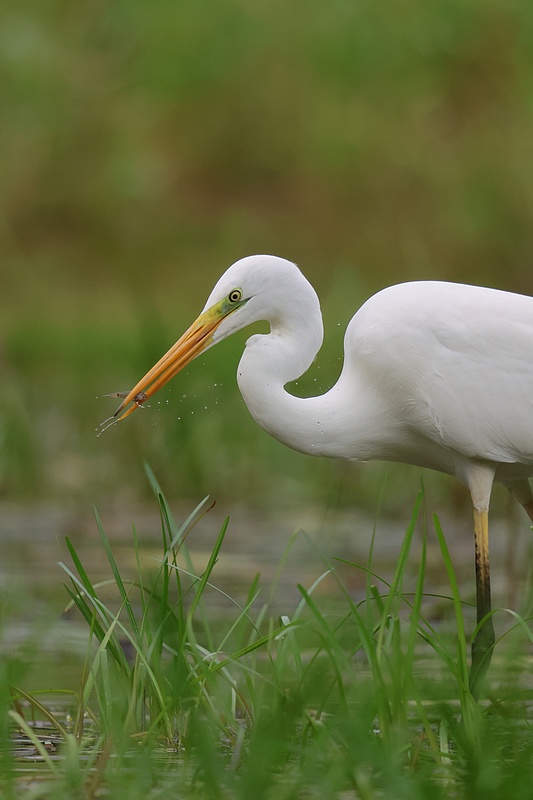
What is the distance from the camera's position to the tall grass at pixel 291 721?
264cm

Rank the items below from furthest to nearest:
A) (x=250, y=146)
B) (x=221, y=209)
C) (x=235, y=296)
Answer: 1. (x=250, y=146)
2. (x=221, y=209)
3. (x=235, y=296)

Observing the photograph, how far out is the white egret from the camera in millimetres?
3838

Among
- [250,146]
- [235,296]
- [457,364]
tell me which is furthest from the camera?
[250,146]

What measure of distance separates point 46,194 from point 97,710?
8672 mm

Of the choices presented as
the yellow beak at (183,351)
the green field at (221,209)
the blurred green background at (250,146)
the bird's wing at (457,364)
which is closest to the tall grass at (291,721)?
the yellow beak at (183,351)

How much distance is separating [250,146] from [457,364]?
9015 millimetres

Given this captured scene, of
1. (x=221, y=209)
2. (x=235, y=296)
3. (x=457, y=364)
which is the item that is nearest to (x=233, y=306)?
(x=235, y=296)

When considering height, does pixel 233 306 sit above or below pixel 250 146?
below

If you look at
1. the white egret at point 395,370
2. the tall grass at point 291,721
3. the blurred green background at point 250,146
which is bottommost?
the tall grass at point 291,721

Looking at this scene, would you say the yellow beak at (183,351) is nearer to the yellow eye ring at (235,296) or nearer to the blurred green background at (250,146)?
the yellow eye ring at (235,296)

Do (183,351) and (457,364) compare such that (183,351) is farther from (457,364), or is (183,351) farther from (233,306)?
(457,364)

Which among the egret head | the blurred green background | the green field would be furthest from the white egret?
the blurred green background

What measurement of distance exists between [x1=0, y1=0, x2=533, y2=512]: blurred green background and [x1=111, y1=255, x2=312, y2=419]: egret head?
6084 millimetres

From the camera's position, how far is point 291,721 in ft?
9.18
